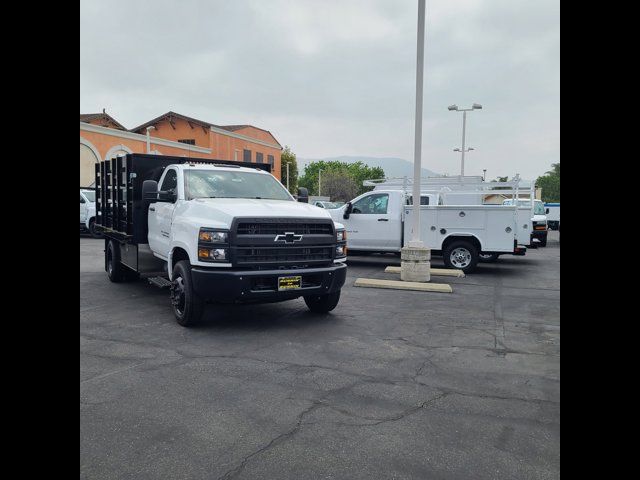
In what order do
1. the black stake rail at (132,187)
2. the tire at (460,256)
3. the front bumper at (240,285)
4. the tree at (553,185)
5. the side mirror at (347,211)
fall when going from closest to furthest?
the tree at (553,185), the front bumper at (240,285), the black stake rail at (132,187), the tire at (460,256), the side mirror at (347,211)

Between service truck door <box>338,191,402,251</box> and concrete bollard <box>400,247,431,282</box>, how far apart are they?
2534 millimetres

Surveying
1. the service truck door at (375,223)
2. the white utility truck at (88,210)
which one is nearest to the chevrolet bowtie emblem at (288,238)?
the service truck door at (375,223)

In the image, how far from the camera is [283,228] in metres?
6.48

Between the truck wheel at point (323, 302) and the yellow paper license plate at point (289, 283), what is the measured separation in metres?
0.90

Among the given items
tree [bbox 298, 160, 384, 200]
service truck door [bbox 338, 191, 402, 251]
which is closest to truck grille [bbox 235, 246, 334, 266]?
service truck door [bbox 338, 191, 402, 251]

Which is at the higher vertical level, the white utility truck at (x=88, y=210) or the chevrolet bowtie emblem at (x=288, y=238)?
the white utility truck at (x=88, y=210)

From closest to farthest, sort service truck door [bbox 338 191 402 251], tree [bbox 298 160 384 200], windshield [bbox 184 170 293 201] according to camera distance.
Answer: windshield [bbox 184 170 293 201] → service truck door [bbox 338 191 402 251] → tree [bbox 298 160 384 200]

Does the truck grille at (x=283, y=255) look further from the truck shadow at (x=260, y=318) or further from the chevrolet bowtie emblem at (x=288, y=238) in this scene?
the truck shadow at (x=260, y=318)

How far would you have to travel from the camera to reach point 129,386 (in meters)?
4.40

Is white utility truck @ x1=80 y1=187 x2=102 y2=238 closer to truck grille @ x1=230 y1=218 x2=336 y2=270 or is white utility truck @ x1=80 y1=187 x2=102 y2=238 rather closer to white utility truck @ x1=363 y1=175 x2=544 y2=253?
white utility truck @ x1=363 y1=175 x2=544 y2=253

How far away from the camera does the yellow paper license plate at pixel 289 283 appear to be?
20.9 feet

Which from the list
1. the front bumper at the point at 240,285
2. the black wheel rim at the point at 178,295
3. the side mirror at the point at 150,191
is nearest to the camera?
the front bumper at the point at 240,285

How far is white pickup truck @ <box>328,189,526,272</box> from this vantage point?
12.0m
